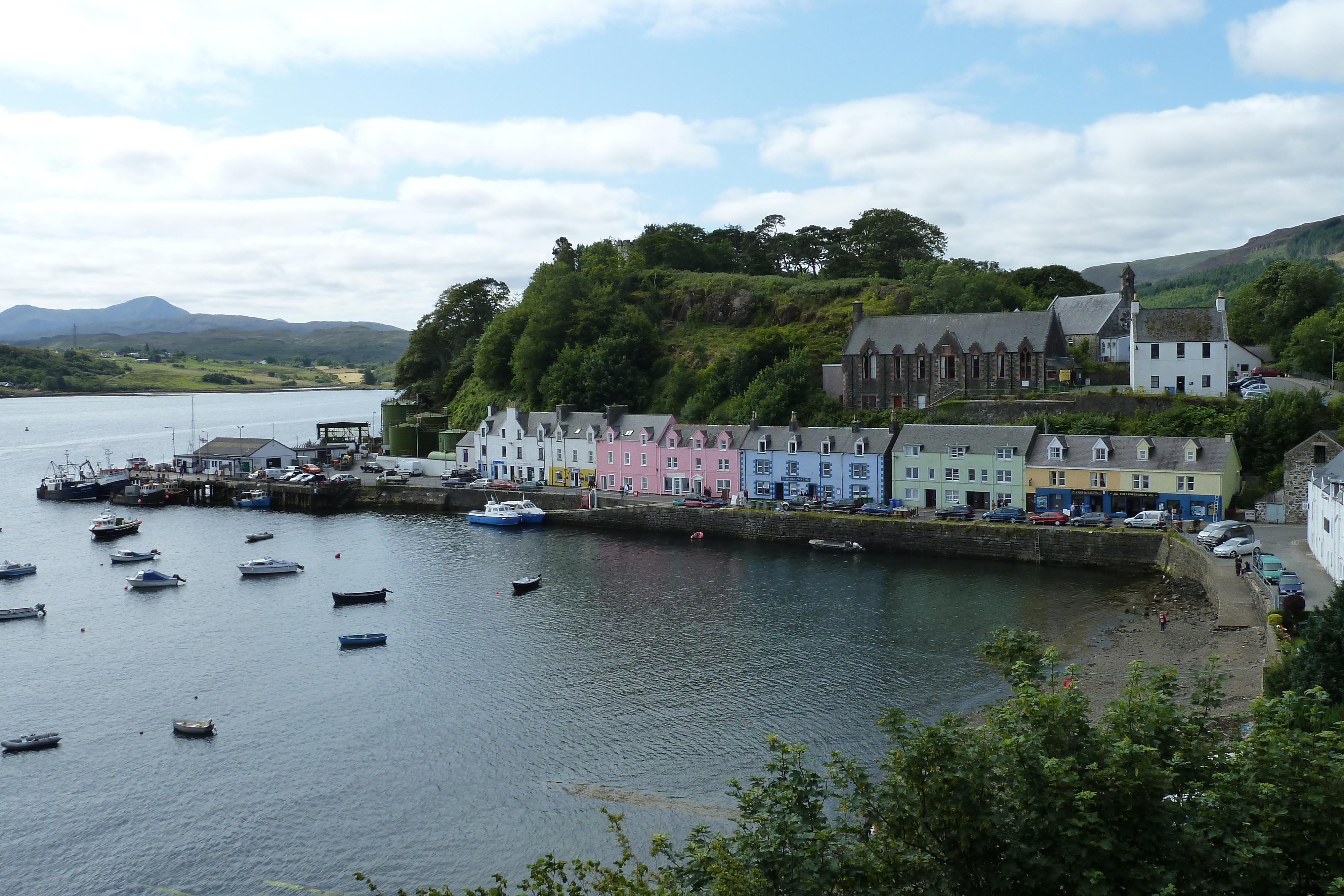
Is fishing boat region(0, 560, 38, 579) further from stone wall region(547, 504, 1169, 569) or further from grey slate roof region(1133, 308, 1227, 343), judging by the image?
grey slate roof region(1133, 308, 1227, 343)

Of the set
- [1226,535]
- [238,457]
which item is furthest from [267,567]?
[1226,535]

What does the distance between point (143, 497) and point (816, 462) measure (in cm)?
5552

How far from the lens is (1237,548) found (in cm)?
4247

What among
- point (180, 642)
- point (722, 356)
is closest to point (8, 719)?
point (180, 642)

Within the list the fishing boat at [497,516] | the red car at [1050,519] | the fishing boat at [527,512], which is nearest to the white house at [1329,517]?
the red car at [1050,519]

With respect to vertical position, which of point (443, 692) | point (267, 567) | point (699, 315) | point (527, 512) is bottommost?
point (443, 692)

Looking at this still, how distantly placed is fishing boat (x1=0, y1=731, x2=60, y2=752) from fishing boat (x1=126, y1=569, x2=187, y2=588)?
21.1m

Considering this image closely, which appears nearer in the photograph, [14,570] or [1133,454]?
[1133,454]

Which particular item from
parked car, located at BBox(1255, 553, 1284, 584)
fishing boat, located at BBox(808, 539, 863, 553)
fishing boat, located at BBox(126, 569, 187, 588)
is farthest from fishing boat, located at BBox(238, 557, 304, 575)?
parked car, located at BBox(1255, 553, 1284, 584)

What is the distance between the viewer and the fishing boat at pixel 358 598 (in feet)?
151

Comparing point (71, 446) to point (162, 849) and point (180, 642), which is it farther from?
point (162, 849)

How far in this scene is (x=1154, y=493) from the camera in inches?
2025

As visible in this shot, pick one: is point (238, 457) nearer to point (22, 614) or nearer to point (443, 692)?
point (22, 614)

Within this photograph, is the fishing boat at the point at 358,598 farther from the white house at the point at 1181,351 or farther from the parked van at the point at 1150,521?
the white house at the point at 1181,351
